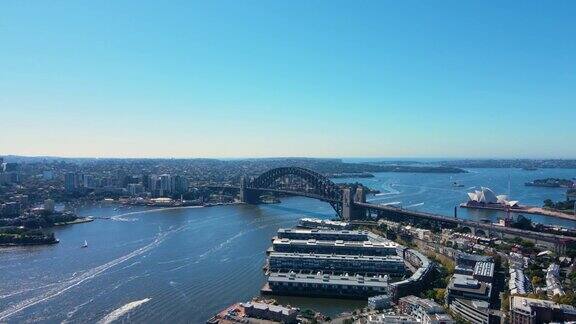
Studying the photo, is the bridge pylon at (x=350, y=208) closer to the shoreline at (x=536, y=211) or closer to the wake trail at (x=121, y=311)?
the shoreline at (x=536, y=211)

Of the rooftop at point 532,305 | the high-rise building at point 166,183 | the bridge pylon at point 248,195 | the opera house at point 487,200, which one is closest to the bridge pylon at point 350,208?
the bridge pylon at point 248,195

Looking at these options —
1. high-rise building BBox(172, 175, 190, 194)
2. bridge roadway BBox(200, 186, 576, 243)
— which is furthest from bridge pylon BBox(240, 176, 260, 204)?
bridge roadway BBox(200, 186, 576, 243)

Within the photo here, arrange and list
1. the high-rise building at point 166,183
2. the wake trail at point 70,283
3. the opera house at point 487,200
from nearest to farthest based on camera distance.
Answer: the wake trail at point 70,283 < the opera house at point 487,200 < the high-rise building at point 166,183

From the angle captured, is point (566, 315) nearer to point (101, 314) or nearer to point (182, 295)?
point (182, 295)

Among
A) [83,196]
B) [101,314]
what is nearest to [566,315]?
[101,314]

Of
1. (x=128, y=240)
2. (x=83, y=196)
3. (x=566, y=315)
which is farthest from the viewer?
(x=83, y=196)

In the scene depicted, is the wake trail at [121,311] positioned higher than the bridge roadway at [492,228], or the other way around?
the bridge roadway at [492,228]

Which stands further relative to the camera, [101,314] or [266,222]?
[266,222]
